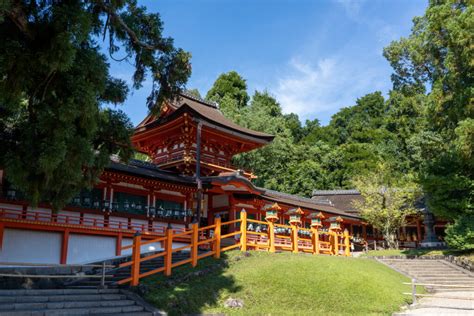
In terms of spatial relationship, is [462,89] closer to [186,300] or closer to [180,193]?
[180,193]

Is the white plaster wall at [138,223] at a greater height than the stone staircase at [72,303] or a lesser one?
greater

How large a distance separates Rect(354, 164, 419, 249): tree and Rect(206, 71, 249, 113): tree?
22242mm

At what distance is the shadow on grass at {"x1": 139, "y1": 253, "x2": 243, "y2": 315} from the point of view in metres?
10.5

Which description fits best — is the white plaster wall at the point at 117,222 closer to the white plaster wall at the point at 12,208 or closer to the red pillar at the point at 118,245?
the red pillar at the point at 118,245

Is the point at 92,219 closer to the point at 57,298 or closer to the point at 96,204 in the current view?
the point at 96,204

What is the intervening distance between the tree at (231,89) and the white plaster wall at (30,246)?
116 ft

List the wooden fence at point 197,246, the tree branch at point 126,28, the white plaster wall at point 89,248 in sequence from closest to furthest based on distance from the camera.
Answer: the tree branch at point 126,28 → the wooden fence at point 197,246 → the white plaster wall at point 89,248

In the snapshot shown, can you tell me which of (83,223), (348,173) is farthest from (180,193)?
(348,173)

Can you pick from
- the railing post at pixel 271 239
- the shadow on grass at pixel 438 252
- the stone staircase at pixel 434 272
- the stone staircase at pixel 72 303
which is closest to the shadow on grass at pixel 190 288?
the stone staircase at pixel 72 303

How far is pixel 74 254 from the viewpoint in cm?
1558

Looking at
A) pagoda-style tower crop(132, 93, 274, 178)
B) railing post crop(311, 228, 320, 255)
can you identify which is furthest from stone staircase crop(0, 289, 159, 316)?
pagoda-style tower crop(132, 93, 274, 178)

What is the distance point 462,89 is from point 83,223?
17724mm

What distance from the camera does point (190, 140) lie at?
2172cm

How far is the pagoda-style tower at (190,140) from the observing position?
20891 mm
